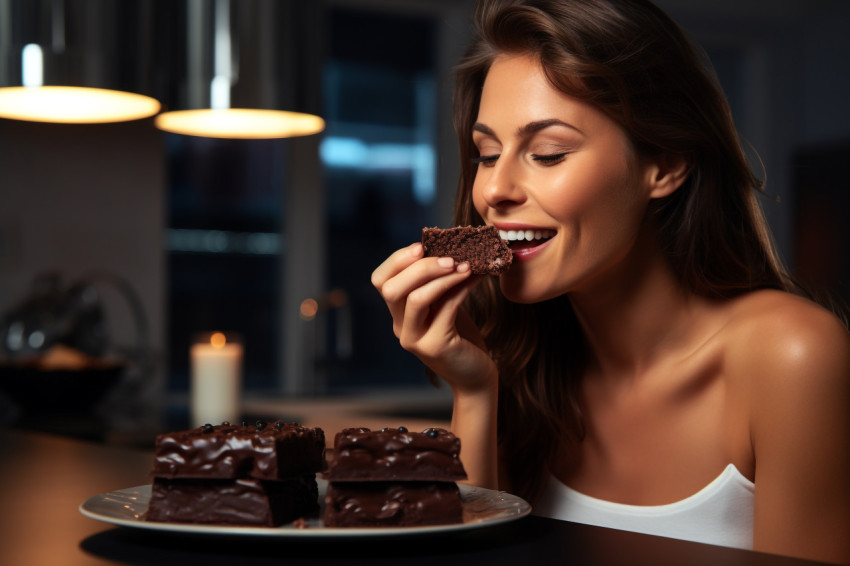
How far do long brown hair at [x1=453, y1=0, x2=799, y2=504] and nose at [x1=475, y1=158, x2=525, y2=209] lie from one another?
0.15 metres

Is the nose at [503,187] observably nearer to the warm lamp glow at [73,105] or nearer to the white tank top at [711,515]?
the white tank top at [711,515]

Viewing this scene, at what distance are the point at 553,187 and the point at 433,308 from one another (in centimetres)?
25

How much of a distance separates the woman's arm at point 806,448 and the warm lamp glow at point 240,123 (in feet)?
4.59

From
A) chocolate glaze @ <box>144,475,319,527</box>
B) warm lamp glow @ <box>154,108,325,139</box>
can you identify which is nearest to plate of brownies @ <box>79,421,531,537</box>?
chocolate glaze @ <box>144,475,319,527</box>

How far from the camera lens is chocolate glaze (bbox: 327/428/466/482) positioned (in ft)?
2.97

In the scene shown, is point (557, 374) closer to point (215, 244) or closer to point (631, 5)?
point (631, 5)

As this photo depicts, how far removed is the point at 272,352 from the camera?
4.48m

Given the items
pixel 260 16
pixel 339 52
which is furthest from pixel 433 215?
pixel 260 16

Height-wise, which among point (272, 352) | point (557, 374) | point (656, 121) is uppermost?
point (656, 121)

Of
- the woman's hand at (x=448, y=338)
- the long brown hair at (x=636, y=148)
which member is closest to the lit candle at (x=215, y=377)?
the long brown hair at (x=636, y=148)

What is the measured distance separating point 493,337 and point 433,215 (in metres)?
2.96

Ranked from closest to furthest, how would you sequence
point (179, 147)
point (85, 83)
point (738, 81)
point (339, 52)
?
point (85, 83) → point (179, 147) → point (339, 52) → point (738, 81)

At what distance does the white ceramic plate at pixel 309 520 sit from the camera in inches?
32.1

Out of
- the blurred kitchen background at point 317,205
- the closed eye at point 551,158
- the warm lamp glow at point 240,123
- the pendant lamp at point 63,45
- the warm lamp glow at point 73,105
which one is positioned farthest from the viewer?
the blurred kitchen background at point 317,205
